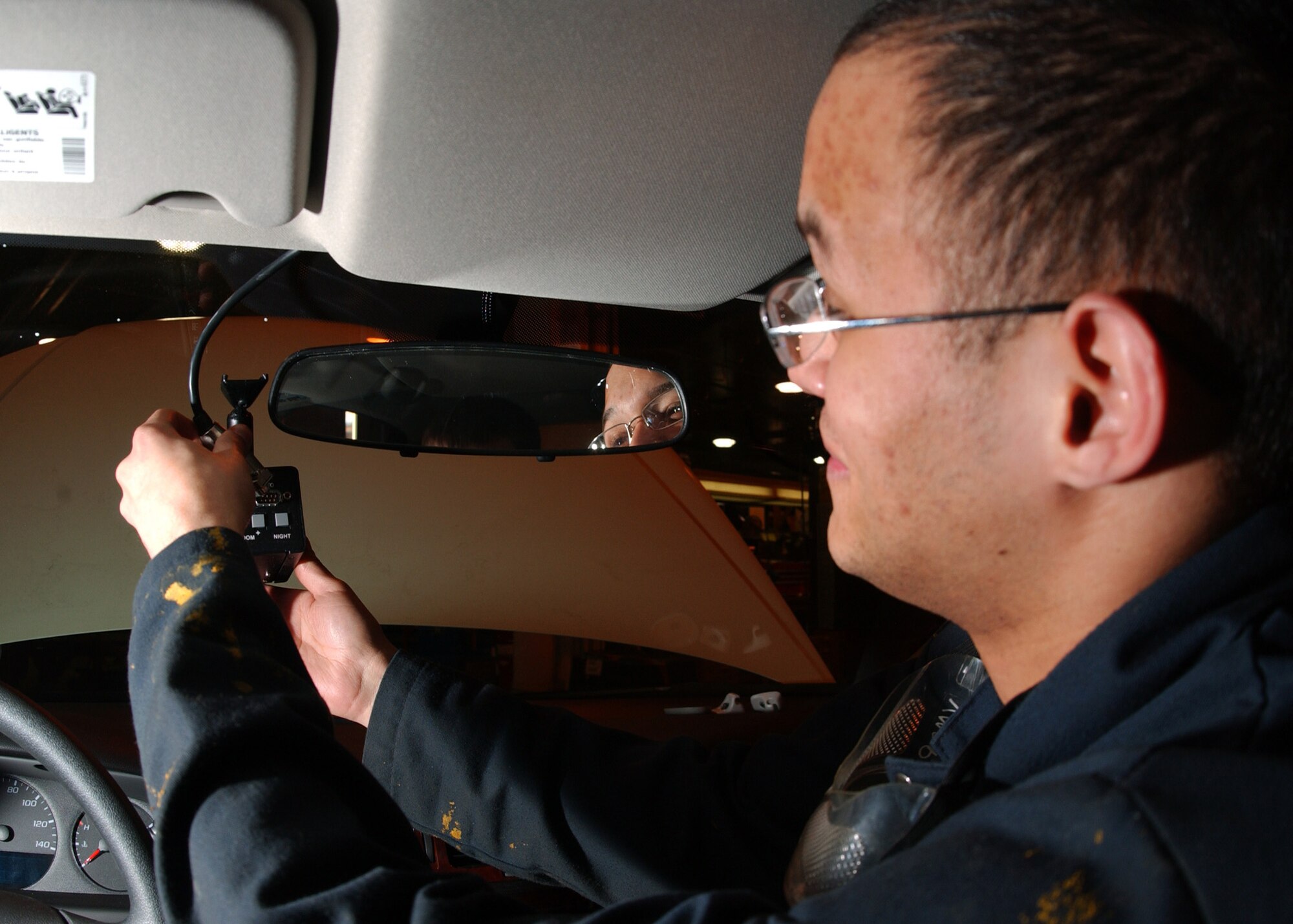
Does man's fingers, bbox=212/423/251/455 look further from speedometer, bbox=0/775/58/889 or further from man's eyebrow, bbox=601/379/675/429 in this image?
speedometer, bbox=0/775/58/889

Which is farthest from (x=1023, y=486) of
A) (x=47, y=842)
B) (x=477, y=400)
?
(x=47, y=842)

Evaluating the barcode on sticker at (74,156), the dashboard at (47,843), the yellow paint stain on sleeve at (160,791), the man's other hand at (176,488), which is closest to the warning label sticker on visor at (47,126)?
the barcode on sticker at (74,156)

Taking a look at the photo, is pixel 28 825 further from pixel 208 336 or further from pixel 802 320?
pixel 802 320

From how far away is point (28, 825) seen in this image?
147 cm

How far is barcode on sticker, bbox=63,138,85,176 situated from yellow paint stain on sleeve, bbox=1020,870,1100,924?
883 millimetres

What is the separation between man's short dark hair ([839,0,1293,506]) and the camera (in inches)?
26.7

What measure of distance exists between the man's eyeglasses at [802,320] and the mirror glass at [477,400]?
0.49 metres

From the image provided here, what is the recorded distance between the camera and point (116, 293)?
216 cm

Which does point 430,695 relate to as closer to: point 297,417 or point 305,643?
point 305,643

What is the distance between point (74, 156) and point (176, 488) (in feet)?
1.02

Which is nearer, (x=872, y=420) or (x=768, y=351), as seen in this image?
(x=872, y=420)

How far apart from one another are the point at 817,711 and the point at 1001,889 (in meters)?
0.79

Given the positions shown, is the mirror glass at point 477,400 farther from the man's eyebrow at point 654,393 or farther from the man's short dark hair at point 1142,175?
the man's short dark hair at point 1142,175

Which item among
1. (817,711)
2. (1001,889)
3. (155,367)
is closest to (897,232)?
(1001,889)
